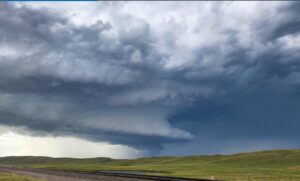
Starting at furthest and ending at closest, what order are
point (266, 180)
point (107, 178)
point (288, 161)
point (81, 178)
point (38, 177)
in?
1. point (288, 161)
2. point (38, 177)
3. point (266, 180)
4. point (81, 178)
5. point (107, 178)

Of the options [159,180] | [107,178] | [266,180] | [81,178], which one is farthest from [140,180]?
[266,180]

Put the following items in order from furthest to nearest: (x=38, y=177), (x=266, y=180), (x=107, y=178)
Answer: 1. (x=38, y=177)
2. (x=266, y=180)
3. (x=107, y=178)

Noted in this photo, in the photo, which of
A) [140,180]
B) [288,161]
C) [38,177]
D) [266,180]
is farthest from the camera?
[288,161]

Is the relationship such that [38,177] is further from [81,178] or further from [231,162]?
[231,162]

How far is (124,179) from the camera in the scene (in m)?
48.4

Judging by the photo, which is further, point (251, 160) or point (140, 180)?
point (251, 160)

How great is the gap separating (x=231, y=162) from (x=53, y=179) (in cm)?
11167

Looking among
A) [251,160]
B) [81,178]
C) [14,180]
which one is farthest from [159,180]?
[251,160]

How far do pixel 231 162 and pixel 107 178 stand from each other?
400 feet

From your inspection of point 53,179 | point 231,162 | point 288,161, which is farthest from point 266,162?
point 53,179

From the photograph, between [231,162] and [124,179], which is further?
[231,162]

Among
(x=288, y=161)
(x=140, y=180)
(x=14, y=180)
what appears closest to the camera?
(x=140, y=180)

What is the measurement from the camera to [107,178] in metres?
53.4

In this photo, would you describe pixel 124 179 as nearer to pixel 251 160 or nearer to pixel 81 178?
pixel 81 178
